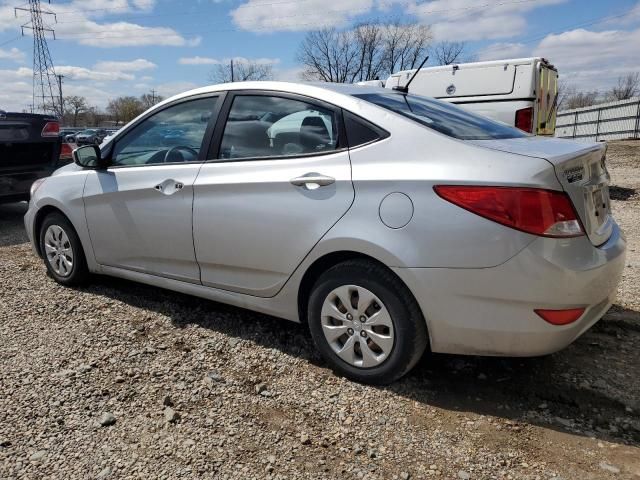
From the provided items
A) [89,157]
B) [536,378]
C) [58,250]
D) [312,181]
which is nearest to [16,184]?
[58,250]

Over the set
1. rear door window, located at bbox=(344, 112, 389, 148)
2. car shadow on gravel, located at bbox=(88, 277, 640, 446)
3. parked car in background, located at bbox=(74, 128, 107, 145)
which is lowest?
car shadow on gravel, located at bbox=(88, 277, 640, 446)

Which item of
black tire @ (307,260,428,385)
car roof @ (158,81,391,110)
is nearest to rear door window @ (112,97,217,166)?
car roof @ (158,81,391,110)

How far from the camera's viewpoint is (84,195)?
407 centimetres

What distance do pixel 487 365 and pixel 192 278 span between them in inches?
76.4

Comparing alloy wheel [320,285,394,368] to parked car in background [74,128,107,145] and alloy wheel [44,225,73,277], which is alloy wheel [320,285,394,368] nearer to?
alloy wheel [44,225,73,277]

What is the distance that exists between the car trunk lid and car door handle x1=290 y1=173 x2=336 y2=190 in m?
0.78

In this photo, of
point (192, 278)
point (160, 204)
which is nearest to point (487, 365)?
point (192, 278)

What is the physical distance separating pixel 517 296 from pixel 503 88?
7.53 metres

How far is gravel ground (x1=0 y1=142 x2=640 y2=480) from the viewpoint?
Result: 2307mm

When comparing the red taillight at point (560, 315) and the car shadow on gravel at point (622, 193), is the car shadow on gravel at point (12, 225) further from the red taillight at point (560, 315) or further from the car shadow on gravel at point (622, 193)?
the car shadow on gravel at point (622, 193)

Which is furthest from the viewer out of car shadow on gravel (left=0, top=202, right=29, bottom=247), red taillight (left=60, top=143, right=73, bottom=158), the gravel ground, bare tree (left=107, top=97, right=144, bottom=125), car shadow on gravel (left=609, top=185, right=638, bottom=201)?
bare tree (left=107, top=97, right=144, bottom=125)

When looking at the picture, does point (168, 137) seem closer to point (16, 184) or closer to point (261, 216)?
point (261, 216)

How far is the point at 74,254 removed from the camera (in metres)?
4.27

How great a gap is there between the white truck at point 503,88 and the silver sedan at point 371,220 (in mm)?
5974
